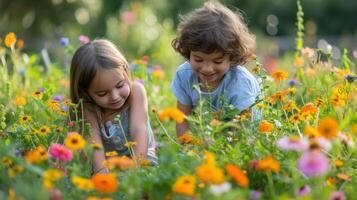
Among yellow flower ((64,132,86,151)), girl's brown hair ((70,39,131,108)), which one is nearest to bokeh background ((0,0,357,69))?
girl's brown hair ((70,39,131,108))

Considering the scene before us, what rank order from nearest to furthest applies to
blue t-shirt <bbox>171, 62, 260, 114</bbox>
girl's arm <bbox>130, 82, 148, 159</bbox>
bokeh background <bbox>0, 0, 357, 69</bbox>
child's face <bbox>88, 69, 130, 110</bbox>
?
child's face <bbox>88, 69, 130, 110</bbox>
girl's arm <bbox>130, 82, 148, 159</bbox>
blue t-shirt <bbox>171, 62, 260, 114</bbox>
bokeh background <bbox>0, 0, 357, 69</bbox>

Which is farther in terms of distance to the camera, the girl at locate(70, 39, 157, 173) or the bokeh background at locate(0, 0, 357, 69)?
the bokeh background at locate(0, 0, 357, 69)

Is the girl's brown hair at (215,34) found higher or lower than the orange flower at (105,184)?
higher

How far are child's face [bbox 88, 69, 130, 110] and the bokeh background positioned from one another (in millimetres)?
Answer: 3082

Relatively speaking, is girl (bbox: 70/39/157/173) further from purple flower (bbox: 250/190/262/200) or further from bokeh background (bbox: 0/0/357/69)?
bokeh background (bbox: 0/0/357/69)

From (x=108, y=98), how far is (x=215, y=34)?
24.6 inches

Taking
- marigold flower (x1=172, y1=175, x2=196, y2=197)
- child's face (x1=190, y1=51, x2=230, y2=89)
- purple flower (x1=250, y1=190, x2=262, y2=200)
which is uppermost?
marigold flower (x1=172, y1=175, x2=196, y2=197)

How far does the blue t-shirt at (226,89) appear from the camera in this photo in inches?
125

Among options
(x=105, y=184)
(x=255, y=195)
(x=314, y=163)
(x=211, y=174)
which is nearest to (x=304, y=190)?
(x=255, y=195)

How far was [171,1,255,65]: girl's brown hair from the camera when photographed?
306 cm

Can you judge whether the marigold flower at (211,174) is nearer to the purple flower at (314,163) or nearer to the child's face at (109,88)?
the purple flower at (314,163)

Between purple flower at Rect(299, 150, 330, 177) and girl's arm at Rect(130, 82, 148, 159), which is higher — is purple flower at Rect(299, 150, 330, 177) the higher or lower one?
the higher one

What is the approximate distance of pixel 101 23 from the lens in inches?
577

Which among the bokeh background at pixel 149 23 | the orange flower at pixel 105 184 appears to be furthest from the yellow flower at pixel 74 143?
the bokeh background at pixel 149 23
